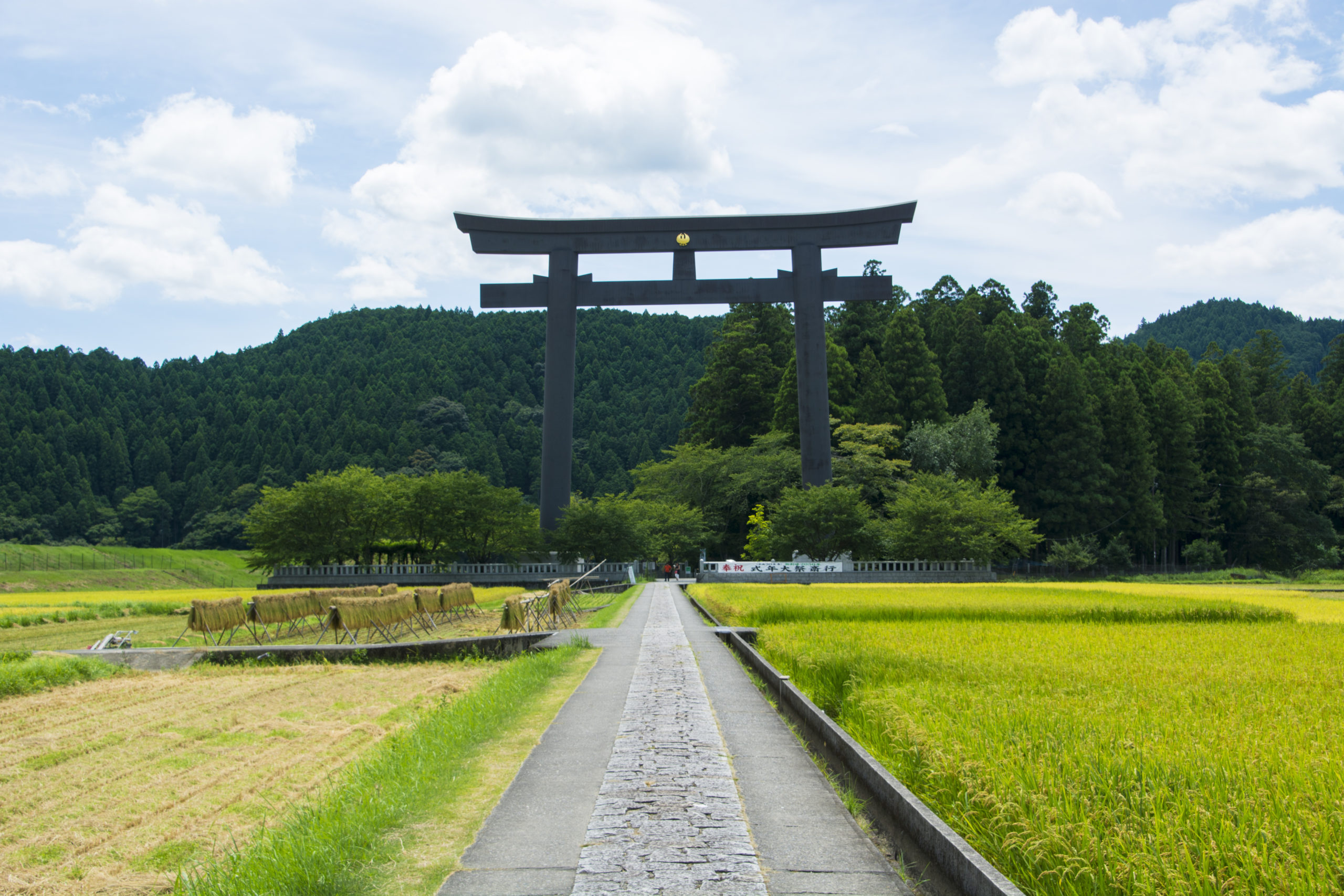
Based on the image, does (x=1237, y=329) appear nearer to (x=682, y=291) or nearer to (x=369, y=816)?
(x=682, y=291)

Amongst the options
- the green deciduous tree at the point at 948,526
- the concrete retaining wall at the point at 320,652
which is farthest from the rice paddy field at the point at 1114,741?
the green deciduous tree at the point at 948,526

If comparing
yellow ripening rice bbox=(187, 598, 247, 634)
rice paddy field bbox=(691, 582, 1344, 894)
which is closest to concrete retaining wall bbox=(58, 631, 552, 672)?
yellow ripening rice bbox=(187, 598, 247, 634)

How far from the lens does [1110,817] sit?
3400 millimetres

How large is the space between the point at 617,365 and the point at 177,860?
103811mm

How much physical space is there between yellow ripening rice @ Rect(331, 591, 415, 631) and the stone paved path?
A: 811 centimetres

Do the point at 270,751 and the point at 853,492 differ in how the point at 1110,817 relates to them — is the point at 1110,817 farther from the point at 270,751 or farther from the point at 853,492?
the point at 853,492

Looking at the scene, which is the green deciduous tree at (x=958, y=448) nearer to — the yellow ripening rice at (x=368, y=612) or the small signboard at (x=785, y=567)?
the small signboard at (x=785, y=567)

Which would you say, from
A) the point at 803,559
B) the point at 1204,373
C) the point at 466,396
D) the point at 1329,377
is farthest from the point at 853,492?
the point at 466,396

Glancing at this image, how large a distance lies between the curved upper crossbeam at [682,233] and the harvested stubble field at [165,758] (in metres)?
26.0

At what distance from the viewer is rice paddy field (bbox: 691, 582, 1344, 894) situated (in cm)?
308

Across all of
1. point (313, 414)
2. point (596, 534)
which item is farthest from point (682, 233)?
point (313, 414)

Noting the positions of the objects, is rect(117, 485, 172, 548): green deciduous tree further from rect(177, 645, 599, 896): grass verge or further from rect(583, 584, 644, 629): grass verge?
rect(177, 645, 599, 896): grass verge

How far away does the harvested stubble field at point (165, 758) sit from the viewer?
15.9ft

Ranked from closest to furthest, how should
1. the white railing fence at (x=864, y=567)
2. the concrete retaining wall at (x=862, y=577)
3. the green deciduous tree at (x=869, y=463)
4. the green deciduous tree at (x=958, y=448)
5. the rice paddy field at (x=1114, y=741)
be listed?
the rice paddy field at (x=1114, y=741) → the concrete retaining wall at (x=862, y=577) → the white railing fence at (x=864, y=567) → the green deciduous tree at (x=869, y=463) → the green deciduous tree at (x=958, y=448)
